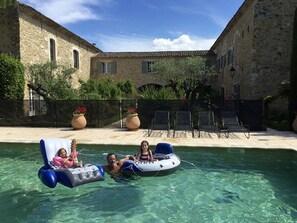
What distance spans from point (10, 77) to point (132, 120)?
7.70m

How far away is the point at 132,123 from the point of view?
13711mm

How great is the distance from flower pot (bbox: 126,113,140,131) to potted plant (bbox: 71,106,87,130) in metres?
2.11

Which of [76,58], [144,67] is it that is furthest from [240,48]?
[76,58]

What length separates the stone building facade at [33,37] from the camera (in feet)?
57.7

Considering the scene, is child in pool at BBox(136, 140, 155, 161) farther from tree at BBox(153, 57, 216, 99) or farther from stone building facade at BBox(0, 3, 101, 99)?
tree at BBox(153, 57, 216, 99)

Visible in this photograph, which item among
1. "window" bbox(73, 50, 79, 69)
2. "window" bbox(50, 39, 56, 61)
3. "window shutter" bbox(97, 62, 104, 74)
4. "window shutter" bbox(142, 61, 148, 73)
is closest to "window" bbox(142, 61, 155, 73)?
"window shutter" bbox(142, 61, 148, 73)

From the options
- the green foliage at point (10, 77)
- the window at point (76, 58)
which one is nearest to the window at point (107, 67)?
the window at point (76, 58)

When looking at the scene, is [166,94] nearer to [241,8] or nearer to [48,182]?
[241,8]

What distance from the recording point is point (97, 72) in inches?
1235

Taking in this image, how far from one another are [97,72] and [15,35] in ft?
45.9

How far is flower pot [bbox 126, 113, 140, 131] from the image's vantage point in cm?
1373

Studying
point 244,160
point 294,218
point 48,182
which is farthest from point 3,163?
point 294,218

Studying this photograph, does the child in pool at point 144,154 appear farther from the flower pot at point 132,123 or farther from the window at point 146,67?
the window at point 146,67

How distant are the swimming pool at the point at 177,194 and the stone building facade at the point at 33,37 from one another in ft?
35.1
